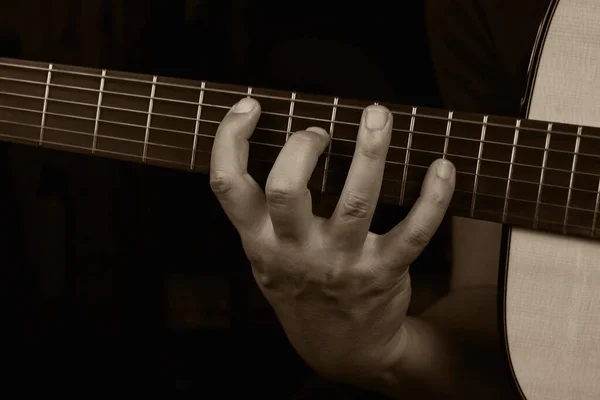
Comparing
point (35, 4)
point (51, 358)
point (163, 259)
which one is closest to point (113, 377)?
point (51, 358)

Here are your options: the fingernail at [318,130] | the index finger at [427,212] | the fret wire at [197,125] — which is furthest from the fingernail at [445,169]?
the fret wire at [197,125]

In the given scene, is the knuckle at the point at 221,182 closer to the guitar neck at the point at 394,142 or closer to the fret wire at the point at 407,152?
the guitar neck at the point at 394,142

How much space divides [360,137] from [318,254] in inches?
4.4

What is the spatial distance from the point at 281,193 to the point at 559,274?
0.28m

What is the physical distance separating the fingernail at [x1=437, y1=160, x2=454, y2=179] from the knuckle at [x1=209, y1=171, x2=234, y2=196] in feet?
0.59

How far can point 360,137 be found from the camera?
0.47 m

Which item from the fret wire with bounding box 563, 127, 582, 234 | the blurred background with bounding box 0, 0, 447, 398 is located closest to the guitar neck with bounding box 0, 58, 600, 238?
the fret wire with bounding box 563, 127, 582, 234

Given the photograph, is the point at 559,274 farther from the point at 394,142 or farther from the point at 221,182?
the point at 221,182

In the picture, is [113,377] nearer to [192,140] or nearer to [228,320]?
[228,320]

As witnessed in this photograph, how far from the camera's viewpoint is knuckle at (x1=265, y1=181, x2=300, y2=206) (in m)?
0.46

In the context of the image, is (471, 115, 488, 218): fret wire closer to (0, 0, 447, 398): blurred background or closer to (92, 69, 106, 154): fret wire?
(0, 0, 447, 398): blurred background

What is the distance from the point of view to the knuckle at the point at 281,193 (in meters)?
0.46

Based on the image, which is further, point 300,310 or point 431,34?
point 431,34

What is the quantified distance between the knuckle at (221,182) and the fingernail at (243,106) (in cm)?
6
